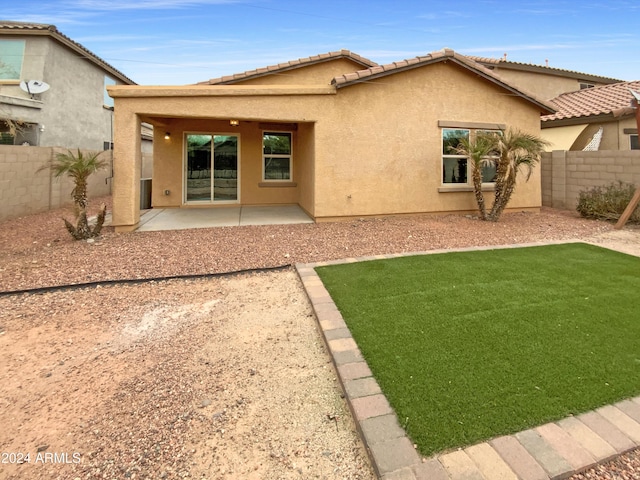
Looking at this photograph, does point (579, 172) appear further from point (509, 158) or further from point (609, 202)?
point (509, 158)

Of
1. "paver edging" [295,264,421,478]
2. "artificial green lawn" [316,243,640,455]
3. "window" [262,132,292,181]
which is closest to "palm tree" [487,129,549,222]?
"artificial green lawn" [316,243,640,455]

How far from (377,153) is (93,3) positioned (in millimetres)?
14160

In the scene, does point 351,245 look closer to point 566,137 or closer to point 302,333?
point 302,333

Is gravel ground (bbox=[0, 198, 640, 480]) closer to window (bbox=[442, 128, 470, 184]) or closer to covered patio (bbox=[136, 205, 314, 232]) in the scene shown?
covered patio (bbox=[136, 205, 314, 232])

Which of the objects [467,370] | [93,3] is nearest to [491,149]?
[467,370]

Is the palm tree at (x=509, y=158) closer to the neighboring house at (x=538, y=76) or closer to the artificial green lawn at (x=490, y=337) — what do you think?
the artificial green lawn at (x=490, y=337)

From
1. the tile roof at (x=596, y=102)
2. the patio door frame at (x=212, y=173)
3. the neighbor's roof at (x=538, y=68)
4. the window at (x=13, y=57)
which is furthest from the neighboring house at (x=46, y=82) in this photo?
the tile roof at (x=596, y=102)

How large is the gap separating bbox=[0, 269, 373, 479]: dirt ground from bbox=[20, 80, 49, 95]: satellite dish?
1550 centimetres

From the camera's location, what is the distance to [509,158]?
10.1 meters

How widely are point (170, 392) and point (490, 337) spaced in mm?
3245

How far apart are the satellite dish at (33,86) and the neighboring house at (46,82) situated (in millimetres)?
486

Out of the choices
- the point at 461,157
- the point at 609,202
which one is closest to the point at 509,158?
the point at 461,157

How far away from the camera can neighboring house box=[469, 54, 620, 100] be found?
20.2 meters

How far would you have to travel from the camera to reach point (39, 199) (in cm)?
1226
